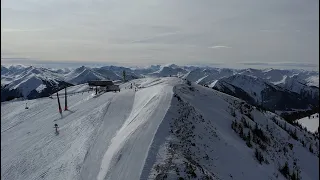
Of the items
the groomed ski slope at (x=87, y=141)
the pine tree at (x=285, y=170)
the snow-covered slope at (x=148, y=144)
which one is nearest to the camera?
the snow-covered slope at (x=148, y=144)

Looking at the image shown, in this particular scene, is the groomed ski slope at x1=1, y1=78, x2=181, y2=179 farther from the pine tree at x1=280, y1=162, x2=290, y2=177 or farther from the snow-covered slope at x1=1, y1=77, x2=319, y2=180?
the pine tree at x1=280, y1=162, x2=290, y2=177

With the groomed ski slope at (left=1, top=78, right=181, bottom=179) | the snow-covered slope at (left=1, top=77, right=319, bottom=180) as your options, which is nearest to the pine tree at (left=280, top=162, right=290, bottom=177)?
the snow-covered slope at (left=1, top=77, right=319, bottom=180)

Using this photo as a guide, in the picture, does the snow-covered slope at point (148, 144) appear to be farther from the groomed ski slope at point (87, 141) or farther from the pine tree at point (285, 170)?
the pine tree at point (285, 170)

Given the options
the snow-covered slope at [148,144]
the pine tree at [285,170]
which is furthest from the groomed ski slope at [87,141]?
the pine tree at [285,170]

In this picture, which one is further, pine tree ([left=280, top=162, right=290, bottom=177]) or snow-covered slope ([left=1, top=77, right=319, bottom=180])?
pine tree ([left=280, top=162, right=290, bottom=177])

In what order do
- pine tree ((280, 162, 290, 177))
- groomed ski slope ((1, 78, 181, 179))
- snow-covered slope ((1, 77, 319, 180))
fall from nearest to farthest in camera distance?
Result: snow-covered slope ((1, 77, 319, 180)) < groomed ski slope ((1, 78, 181, 179)) < pine tree ((280, 162, 290, 177))

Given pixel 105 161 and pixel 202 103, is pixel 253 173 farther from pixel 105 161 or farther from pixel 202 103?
pixel 202 103

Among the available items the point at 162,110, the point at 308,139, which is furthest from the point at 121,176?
the point at 308,139
